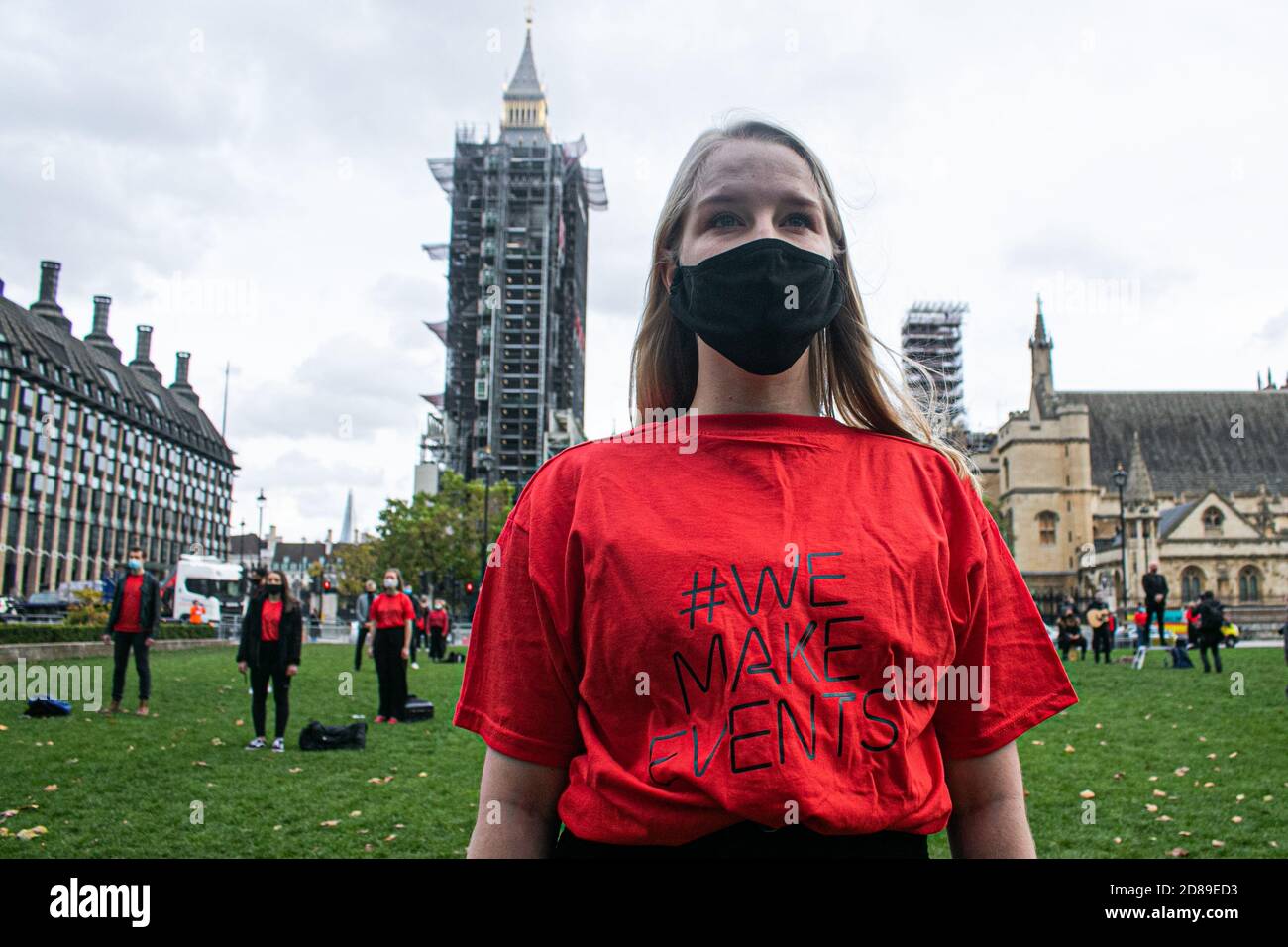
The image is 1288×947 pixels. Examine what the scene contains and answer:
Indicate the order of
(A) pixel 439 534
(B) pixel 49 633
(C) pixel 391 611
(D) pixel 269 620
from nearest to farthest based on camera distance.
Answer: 1. (D) pixel 269 620
2. (C) pixel 391 611
3. (B) pixel 49 633
4. (A) pixel 439 534

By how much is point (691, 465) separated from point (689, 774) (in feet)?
1.92

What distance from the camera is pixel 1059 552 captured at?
247 ft

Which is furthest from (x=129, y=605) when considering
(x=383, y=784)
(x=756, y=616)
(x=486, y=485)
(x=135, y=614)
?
(x=486, y=485)

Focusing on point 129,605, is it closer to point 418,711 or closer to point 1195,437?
point 418,711

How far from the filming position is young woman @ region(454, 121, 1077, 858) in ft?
5.23

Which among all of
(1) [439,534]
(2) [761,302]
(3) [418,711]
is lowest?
(3) [418,711]

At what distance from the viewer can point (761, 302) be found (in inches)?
77.3

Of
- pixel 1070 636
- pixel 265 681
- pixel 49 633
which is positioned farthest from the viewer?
pixel 1070 636

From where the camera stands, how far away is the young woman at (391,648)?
41.5ft

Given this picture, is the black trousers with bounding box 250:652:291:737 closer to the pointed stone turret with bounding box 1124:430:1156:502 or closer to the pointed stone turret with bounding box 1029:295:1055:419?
the pointed stone turret with bounding box 1124:430:1156:502

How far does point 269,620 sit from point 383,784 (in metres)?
3.31

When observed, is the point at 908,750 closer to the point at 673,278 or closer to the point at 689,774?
the point at 689,774

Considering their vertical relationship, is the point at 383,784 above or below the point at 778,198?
below
